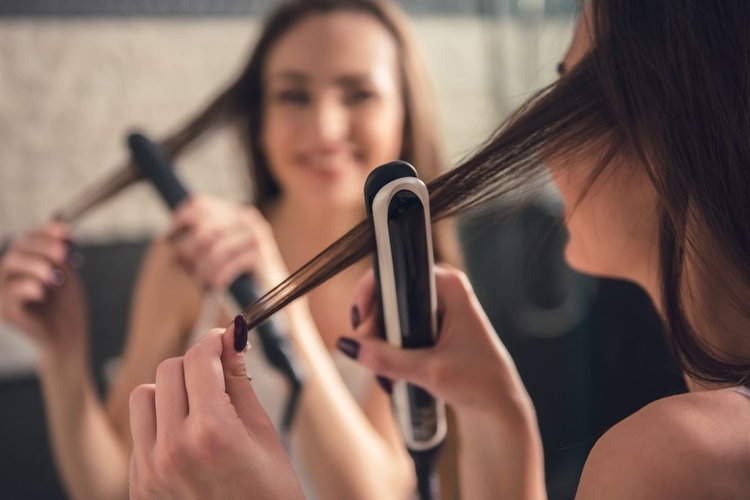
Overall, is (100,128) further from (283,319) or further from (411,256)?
(411,256)

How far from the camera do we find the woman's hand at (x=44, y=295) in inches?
23.0

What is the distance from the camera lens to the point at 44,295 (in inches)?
23.3

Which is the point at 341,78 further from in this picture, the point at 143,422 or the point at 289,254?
the point at 143,422

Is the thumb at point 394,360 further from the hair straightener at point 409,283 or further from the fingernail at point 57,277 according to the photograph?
the fingernail at point 57,277

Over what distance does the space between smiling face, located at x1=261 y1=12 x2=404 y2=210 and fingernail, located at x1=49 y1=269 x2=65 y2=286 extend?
195mm

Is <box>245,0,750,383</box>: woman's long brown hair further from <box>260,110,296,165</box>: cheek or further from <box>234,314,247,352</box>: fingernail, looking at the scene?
<box>260,110,296,165</box>: cheek

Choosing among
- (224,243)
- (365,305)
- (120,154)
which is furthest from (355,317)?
(120,154)

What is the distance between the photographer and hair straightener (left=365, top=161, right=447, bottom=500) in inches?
8.4

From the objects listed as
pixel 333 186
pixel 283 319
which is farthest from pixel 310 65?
pixel 283 319

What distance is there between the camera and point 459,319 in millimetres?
312

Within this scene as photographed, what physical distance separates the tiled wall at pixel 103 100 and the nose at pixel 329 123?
175mm

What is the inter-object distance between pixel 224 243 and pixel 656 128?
35 cm

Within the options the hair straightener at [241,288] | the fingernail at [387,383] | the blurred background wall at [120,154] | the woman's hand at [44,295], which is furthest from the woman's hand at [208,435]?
the blurred background wall at [120,154]

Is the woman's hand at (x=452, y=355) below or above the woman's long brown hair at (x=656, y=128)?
below
